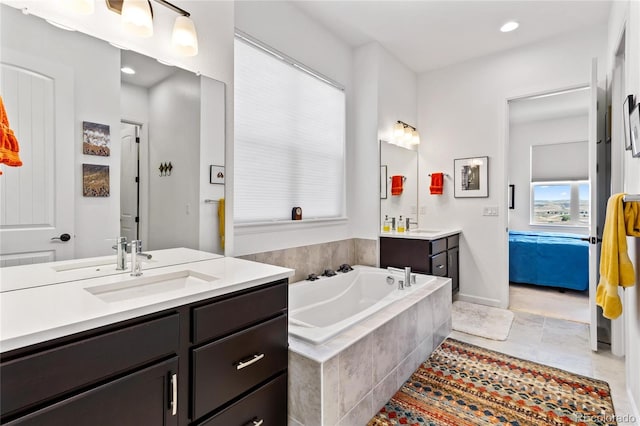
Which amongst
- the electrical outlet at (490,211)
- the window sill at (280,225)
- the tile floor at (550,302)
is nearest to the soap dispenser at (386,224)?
the window sill at (280,225)

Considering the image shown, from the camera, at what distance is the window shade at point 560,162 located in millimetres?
5840

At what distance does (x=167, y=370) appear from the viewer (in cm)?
112

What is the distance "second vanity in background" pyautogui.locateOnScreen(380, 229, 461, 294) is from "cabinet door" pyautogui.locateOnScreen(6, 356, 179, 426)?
2687 millimetres

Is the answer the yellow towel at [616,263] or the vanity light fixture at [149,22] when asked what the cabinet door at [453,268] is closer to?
the yellow towel at [616,263]

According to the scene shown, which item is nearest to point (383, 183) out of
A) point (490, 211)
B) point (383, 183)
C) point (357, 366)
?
point (383, 183)

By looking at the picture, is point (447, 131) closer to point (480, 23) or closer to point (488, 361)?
point (480, 23)

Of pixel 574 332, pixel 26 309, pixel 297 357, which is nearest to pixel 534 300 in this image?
pixel 574 332

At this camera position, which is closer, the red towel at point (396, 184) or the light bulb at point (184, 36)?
the light bulb at point (184, 36)

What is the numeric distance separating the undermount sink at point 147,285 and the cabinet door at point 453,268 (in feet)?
9.79

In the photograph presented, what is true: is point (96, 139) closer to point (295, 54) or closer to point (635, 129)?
point (295, 54)

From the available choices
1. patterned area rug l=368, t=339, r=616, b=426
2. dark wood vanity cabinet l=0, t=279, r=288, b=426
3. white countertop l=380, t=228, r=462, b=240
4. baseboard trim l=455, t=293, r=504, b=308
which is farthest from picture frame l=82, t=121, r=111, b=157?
baseboard trim l=455, t=293, r=504, b=308

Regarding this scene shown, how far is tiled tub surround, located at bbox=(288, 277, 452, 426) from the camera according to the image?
1.48 metres

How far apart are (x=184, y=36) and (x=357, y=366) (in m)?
2.01

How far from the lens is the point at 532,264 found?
444cm
